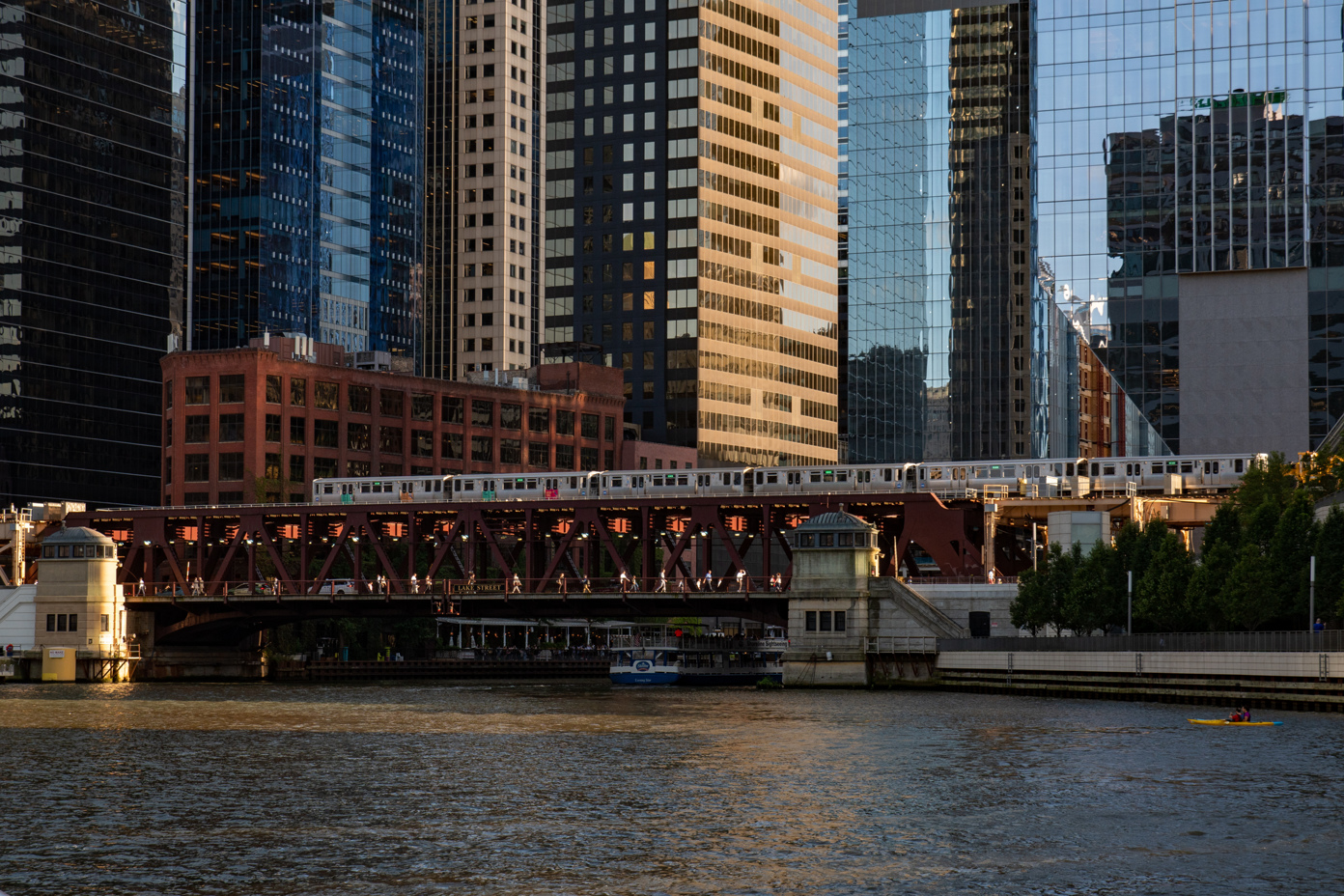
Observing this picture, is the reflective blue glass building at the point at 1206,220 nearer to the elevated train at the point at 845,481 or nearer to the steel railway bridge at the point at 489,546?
the steel railway bridge at the point at 489,546

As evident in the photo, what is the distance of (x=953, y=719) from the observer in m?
90.1

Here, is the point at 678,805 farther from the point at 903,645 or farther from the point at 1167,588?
the point at 903,645

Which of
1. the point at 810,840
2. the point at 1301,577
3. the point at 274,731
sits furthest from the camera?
the point at 1301,577

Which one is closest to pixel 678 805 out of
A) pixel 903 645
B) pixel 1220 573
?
pixel 1220 573

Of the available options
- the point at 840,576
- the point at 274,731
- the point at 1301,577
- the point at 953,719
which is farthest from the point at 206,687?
the point at 1301,577

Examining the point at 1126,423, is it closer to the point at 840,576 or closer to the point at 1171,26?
the point at 1171,26

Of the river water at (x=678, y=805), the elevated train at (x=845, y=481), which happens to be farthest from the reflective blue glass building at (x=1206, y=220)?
the river water at (x=678, y=805)

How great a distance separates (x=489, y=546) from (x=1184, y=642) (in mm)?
70956

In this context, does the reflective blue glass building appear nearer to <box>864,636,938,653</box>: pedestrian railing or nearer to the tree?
<box>864,636,938,653</box>: pedestrian railing

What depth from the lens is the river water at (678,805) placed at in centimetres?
4288

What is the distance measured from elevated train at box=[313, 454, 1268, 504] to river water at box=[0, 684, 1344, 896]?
55416 mm

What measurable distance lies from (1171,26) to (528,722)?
125027 millimetres

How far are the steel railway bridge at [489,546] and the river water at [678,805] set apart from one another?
4797 centimetres

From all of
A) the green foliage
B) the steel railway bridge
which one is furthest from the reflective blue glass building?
the green foliage
